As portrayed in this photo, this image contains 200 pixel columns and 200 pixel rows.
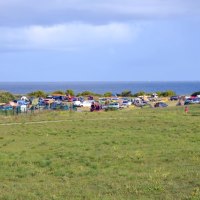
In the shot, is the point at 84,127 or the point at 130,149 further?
the point at 84,127

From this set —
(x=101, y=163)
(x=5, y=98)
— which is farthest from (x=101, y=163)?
(x=5, y=98)

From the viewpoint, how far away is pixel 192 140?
2012cm

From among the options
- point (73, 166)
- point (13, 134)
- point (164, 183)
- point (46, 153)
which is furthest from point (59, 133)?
point (164, 183)

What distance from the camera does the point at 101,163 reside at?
1491cm

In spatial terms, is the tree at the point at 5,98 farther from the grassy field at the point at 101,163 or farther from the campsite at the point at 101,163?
the grassy field at the point at 101,163

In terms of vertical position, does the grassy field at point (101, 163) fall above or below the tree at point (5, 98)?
above

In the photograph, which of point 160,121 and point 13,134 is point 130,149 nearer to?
point 13,134

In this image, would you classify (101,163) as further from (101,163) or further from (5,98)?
(5,98)

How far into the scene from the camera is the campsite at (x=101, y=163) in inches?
423

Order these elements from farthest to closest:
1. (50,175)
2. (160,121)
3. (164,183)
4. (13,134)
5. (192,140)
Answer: (160,121) → (13,134) → (192,140) → (50,175) → (164,183)

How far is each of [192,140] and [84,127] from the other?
27.4ft

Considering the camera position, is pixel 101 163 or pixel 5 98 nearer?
pixel 101 163

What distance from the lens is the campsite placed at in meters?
10.7

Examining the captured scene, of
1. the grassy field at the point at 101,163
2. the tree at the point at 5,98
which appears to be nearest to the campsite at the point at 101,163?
the grassy field at the point at 101,163
